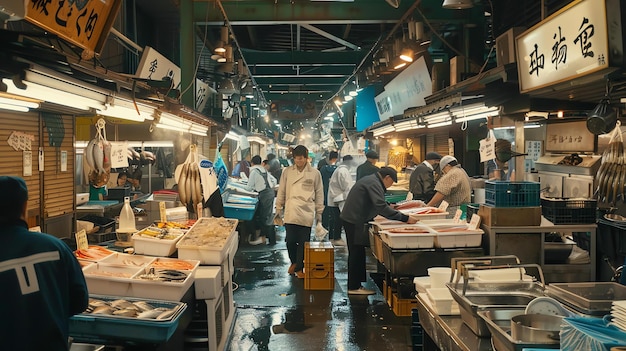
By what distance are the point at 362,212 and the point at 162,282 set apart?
4674 millimetres

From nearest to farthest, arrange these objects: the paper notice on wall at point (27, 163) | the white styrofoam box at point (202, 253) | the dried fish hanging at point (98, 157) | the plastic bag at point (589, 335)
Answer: the plastic bag at point (589, 335) < the white styrofoam box at point (202, 253) < the dried fish hanging at point (98, 157) < the paper notice on wall at point (27, 163)

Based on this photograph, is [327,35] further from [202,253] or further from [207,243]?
[202,253]

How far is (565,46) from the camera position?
5254 millimetres


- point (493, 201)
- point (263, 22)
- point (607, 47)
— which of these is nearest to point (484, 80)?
point (493, 201)

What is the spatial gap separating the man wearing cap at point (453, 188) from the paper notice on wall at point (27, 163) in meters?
6.94

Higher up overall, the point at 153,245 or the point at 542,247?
the point at 153,245

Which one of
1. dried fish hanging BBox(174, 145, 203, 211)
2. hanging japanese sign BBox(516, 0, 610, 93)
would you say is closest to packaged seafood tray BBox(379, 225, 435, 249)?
hanging japanese sign BBox(516, 0, 610, 93)

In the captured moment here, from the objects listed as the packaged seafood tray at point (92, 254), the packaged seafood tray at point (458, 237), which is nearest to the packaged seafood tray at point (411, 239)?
the packaged seafood tray at point (458, 237)

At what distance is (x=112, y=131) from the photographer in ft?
39.7

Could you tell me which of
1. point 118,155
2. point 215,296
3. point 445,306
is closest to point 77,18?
point 118,155

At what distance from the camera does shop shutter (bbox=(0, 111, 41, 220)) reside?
684 cm

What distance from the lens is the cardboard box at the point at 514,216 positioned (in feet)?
21.5

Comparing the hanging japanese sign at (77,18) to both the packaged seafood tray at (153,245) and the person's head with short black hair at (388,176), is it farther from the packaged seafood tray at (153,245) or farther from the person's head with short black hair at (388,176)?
the person's head with short black hair at (388,176)

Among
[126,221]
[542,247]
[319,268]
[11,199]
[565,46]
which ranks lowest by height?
[319,268]
